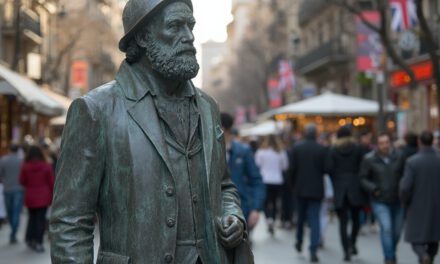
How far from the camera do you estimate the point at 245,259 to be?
3.31 metres

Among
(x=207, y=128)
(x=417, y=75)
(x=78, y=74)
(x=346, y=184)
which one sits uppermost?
(x=78, y=74)

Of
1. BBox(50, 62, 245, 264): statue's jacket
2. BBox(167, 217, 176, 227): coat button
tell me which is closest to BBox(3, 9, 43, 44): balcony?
BBox(50, 62, 245, 264): statue's jacket

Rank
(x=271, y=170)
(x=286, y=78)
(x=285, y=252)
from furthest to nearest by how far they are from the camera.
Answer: (x=286, y=78) → (x=271, y=170) → (x=285, y=252)

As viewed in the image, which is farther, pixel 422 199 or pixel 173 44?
pixel 422 199

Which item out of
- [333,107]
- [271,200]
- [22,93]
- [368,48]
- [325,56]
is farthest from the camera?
[325,56]

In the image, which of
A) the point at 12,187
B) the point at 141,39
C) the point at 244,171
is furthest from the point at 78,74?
the point at 141,39

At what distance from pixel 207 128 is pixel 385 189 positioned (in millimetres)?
8285

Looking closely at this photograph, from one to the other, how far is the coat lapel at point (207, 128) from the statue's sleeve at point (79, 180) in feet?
1.30

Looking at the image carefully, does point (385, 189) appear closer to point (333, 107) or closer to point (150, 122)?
point (150, 122)

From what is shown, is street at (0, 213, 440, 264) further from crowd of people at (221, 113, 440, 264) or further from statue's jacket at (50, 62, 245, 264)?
statue's jacket at (50, 62, 245, 264)

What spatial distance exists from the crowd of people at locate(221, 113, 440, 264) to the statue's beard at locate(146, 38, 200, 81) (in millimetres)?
6172

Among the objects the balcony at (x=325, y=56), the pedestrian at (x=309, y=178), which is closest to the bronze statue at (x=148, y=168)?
the pedestrian at (x=309, y=178)

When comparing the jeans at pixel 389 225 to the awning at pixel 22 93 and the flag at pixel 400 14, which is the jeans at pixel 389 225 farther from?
the flag at pixel 400 14

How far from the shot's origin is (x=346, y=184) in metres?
12.6
